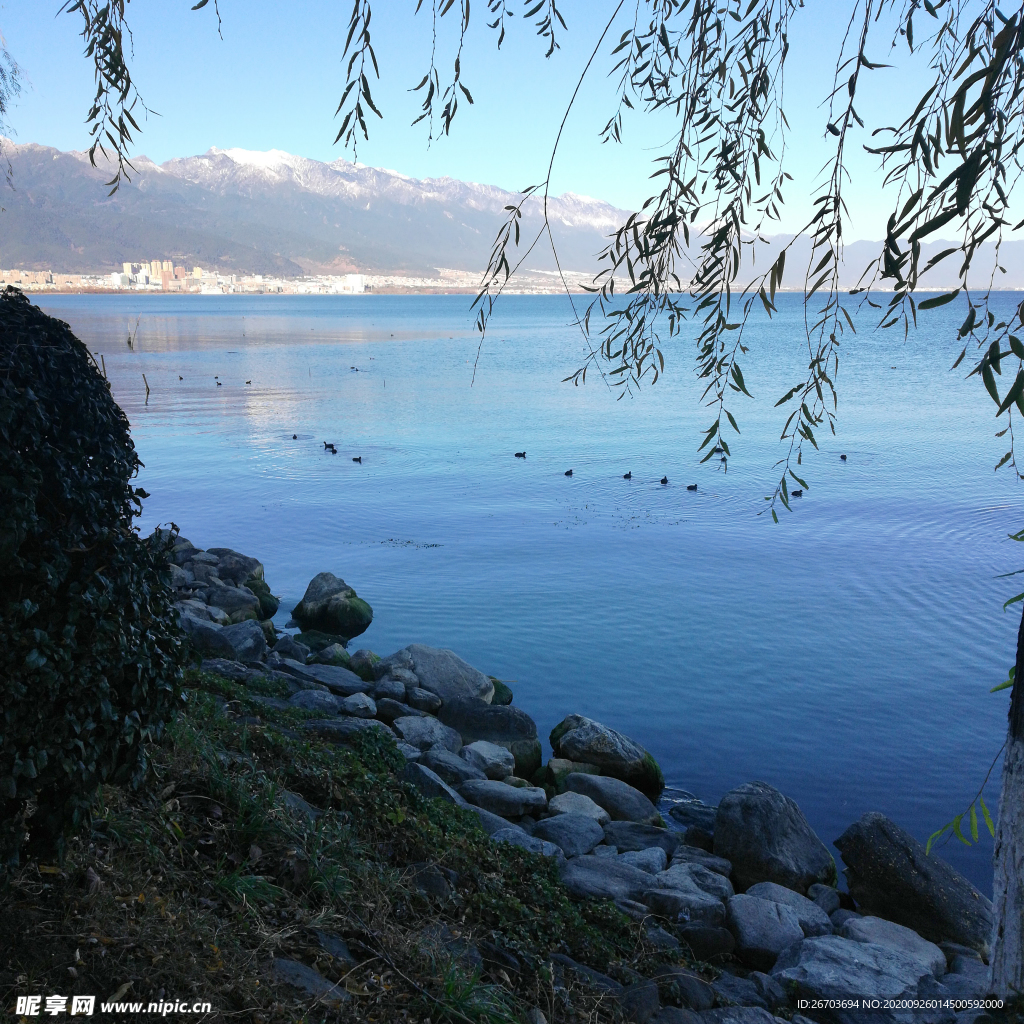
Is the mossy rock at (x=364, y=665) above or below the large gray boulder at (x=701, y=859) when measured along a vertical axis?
above

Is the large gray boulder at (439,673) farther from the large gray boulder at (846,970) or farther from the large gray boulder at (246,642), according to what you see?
the large gray boulder at (846,970)

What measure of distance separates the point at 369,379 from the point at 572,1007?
48.3 m

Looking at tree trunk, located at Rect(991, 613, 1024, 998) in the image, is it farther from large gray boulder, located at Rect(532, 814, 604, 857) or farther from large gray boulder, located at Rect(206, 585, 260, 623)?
large gray boulder, located at Rect(206, 585, 260, 623)

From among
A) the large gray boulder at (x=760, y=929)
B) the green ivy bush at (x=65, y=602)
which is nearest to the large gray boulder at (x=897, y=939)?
the large gray boulder at (x=760, y=929)

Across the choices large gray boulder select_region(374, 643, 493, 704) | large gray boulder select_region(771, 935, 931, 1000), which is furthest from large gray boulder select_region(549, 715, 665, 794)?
large gray boulder select_region(771, 935, 931, 1000)

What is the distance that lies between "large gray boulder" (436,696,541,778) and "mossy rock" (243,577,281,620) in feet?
17.2

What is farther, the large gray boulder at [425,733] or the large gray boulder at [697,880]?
the large gray boulder at [425,733]

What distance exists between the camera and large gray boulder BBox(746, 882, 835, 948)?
6.76 m

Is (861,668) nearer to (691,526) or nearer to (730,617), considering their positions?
(730,617)

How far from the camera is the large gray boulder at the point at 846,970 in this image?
18.0 feet

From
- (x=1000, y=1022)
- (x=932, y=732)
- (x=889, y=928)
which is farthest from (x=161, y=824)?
(x=932, y=732)

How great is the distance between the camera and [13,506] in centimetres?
317

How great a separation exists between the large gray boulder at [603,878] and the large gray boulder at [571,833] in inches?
21.4

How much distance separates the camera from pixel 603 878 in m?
6.48
